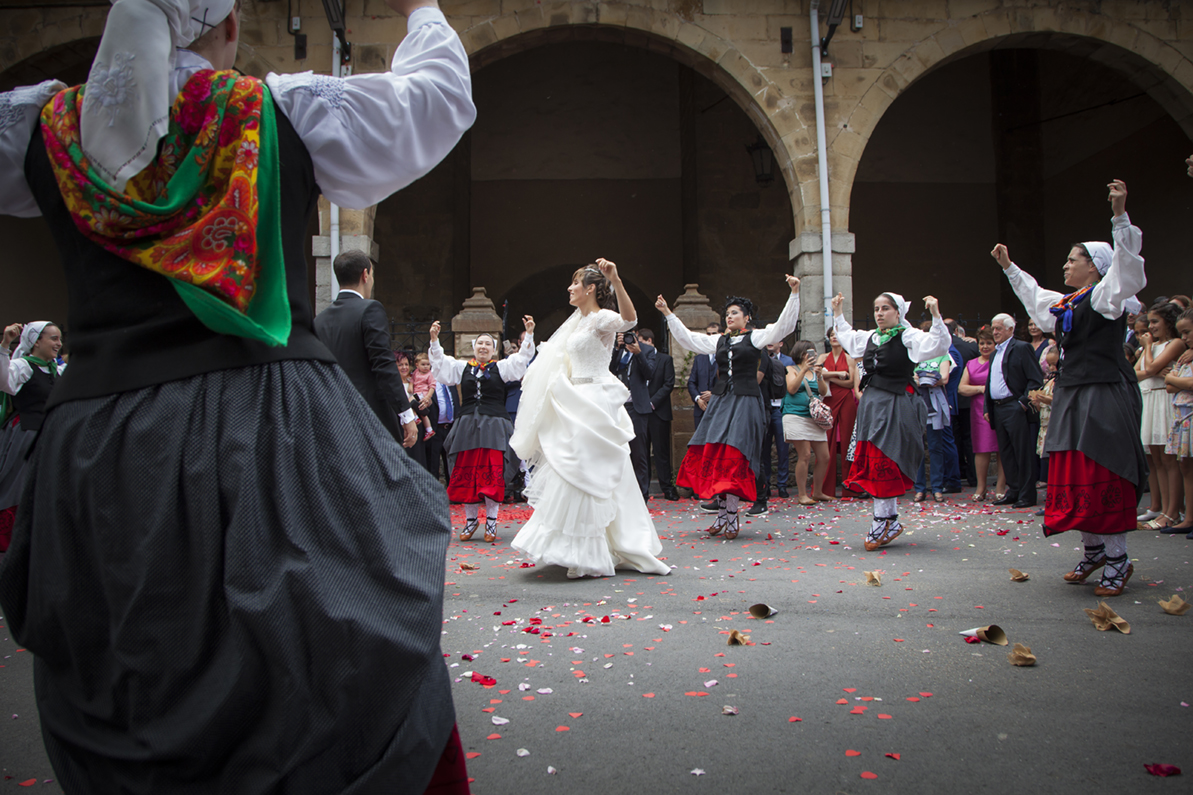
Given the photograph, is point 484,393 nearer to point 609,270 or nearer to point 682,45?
point 609,270

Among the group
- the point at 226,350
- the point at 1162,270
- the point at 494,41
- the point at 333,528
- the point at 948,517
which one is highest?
the point at 494,41

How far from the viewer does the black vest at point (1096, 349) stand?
4.09 metres

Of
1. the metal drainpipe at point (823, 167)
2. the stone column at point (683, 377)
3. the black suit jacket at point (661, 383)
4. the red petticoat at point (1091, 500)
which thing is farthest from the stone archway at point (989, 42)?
the red petticoat at point (1091, 500)

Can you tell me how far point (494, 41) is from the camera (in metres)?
9.75

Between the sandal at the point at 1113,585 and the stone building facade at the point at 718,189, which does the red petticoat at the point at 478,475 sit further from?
the stone building facade at the point at 718,189

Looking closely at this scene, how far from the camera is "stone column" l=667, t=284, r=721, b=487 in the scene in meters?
9.88

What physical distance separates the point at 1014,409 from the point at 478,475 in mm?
5061

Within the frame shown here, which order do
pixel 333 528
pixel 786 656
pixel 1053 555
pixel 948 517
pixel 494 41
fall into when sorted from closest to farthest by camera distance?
1. pixel 333 528
2. pixel 786 656
3. pixel 1053 555
4. pixel 948 517
5. pixel 494 41

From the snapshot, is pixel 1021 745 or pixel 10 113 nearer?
pixel 10 113

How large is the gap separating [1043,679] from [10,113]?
3.28 m

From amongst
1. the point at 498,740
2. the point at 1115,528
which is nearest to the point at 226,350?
the point at 498,740

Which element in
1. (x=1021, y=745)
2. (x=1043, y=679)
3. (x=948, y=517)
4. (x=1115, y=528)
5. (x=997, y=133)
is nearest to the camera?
(x=1021, y=745)

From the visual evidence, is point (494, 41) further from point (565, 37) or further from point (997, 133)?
point (997, 133)

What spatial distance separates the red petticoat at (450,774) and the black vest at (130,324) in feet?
2.40
